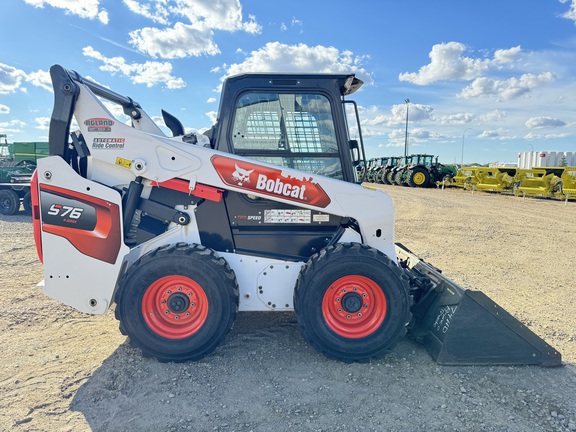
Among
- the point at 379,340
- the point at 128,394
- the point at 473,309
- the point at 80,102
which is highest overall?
the point at 80,102

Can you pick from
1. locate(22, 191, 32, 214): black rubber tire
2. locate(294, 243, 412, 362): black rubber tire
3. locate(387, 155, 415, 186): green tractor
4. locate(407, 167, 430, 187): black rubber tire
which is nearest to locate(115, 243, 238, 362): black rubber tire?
locate(294, 243, 412, 362): black rubber tire

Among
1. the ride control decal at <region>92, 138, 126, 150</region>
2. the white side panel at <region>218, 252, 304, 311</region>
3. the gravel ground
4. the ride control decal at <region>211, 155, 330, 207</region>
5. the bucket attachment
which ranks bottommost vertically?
the gravel ground

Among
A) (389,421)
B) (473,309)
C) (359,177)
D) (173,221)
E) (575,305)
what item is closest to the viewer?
(389,421)

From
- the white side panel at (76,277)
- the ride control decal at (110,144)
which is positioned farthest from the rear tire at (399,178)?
the white side panel at (76,277)

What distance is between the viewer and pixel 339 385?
325 cm

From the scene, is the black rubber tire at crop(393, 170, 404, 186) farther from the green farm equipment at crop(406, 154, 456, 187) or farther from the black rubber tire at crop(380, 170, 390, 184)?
the black rubber tire at crop(380, 170, 390, 184)

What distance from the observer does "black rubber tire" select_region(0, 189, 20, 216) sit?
1247 centimetres

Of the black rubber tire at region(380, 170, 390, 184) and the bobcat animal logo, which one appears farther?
the black rubber tire at region(380, 170, 390, 184)

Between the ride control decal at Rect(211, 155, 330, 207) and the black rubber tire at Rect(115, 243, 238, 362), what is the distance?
0.72m

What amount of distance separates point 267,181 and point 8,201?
1238cm

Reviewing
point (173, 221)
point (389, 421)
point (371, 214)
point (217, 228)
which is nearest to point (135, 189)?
point (173, 221)

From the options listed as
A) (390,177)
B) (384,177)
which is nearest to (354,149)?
(390,177)

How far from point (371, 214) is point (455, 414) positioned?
175 cm

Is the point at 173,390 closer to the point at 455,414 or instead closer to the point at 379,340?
the point at 379,340
